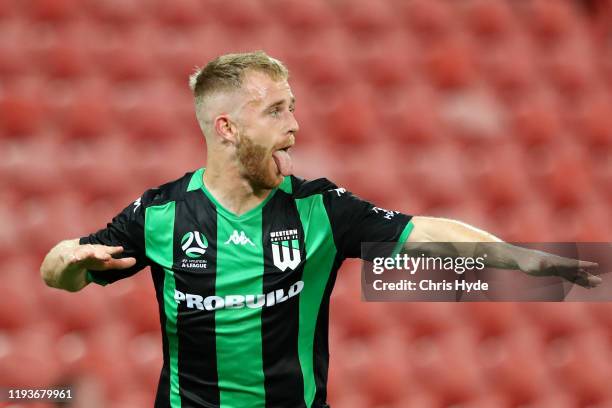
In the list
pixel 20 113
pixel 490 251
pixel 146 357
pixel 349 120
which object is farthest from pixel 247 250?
pixel 20 113

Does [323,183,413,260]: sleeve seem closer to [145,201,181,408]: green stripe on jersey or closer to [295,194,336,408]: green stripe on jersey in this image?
[295,194,336,408]: green stripe on jersey

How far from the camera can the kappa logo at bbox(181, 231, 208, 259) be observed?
1.95 metres

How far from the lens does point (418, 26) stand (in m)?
3.59

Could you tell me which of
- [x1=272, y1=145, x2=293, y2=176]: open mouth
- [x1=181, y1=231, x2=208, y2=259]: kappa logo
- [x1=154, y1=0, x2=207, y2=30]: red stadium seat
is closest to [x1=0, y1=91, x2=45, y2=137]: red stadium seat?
[x1=154, y1=0, x2=207, y2=30]: red stadium seat

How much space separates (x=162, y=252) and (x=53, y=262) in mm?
223

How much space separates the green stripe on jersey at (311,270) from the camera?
195 cm

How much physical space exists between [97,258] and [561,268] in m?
0.92

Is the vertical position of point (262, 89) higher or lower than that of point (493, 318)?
higher

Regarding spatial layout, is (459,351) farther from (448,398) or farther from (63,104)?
(63,104)

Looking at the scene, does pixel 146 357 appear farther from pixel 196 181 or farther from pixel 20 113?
pixel 196 181

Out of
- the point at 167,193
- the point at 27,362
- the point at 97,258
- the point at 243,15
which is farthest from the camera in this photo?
the point at 243,15

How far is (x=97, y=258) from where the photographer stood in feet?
5.90

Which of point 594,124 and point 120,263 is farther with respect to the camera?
point 594,124

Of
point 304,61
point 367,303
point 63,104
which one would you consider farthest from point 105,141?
point 367,303
